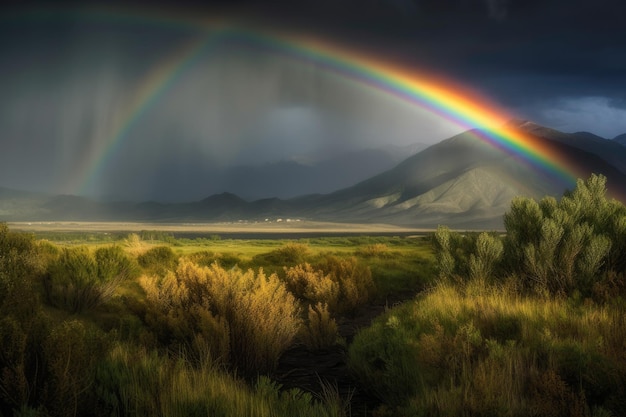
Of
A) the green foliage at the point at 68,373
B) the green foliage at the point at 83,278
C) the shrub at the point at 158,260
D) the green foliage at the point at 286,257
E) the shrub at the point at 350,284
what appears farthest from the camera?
the green foliage at the point at 286,257

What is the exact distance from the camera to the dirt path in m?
7.75

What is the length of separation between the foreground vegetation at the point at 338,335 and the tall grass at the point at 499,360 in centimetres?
3

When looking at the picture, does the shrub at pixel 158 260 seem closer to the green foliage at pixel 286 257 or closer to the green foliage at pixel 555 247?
the green foliage at pixel 286 257

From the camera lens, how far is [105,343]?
22.6 feet

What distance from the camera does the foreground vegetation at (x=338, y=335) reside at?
559 cm

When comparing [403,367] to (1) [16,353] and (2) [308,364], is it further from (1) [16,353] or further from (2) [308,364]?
(1) [16,353]

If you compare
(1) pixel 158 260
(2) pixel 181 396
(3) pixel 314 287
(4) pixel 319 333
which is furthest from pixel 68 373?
(1) pixel 158 260

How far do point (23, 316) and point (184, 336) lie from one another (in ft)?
11.6

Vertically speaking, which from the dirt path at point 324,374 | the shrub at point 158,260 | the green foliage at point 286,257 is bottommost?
the dirt path at point 324,374

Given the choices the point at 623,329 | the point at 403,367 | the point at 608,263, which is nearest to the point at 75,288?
the point at 403,367

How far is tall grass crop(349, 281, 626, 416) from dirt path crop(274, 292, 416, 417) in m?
0.25

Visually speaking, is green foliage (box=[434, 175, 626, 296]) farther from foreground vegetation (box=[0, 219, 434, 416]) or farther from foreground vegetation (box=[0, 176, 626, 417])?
foreground vegetation (box=[0, 219, 434, 416])

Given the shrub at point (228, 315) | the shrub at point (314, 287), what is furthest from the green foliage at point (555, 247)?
the shrub at point (228, 315)

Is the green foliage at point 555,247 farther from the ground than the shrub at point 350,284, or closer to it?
farther from the ground
